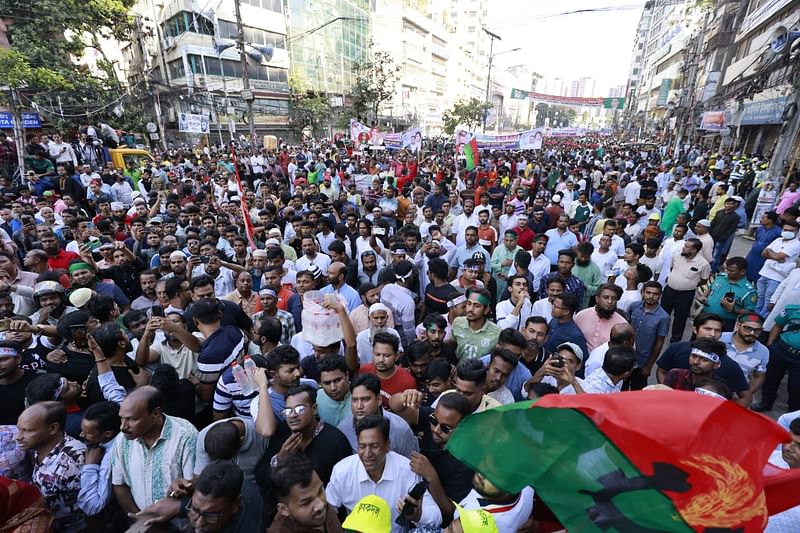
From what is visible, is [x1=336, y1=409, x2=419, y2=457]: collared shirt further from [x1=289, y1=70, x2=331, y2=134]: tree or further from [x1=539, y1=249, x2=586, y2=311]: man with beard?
[x1=289, y1=70, x2=331, y2=134]: tree

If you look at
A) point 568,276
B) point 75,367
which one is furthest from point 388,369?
point 568,276

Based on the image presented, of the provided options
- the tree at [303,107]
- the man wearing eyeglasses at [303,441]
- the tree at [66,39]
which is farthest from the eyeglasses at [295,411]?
the tree at [303,107]

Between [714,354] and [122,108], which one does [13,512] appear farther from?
[122,108]

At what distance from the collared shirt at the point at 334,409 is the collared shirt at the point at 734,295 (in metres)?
4.30

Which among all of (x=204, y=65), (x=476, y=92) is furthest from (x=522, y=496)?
(x=476, y=92)

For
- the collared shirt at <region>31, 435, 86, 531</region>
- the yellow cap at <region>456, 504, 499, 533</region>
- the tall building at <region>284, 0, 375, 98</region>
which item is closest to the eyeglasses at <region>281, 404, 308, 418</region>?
the yellow cap at <region>456, 504, 499, 533</region>

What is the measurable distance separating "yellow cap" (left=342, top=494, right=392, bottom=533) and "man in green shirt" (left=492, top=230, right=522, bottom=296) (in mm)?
4261

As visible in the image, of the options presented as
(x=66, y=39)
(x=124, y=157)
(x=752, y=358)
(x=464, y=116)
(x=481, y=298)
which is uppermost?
(x=66, y=39)

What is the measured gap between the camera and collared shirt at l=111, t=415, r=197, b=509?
236 cm

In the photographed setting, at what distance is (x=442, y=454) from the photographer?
8.69 ft

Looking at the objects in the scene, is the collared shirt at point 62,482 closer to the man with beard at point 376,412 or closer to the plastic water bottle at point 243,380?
the plastic water bottle at point 243,380

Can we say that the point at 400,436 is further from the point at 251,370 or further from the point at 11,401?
the point at 11,401

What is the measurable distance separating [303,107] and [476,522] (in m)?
38.9

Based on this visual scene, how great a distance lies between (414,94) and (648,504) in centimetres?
6455
